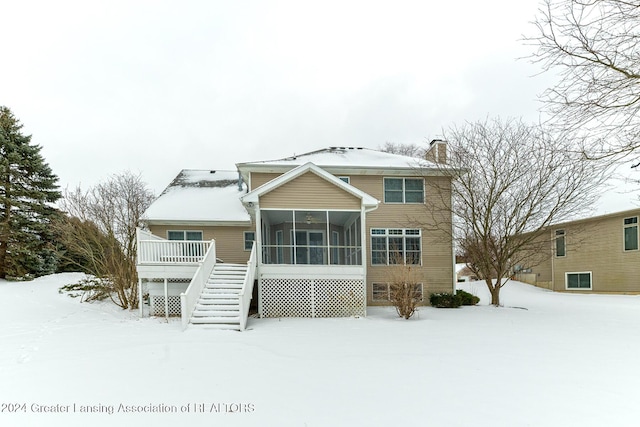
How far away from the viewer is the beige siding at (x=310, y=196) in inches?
443

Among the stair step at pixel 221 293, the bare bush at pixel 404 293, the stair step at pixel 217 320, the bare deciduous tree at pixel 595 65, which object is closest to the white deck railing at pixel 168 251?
the stair step at pixel 221 293

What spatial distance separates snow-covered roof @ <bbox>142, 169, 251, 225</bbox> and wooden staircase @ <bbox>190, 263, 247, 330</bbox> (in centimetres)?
354

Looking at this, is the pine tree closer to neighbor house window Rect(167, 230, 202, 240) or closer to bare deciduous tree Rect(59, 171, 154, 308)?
bare deciduous tree Rect(59, 171, 154, 308)

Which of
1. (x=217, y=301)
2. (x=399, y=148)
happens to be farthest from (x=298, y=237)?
(x=399, y=148)

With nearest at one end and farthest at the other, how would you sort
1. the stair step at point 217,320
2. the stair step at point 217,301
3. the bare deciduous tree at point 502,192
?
the stair step at point 217,320, the stair step at point 217,301, the bare deciduous tree at point 502,192

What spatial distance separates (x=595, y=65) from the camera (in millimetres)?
4980

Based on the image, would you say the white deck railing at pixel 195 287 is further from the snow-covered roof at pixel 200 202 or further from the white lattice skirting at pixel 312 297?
the snow-covered roof at pixel 200 202

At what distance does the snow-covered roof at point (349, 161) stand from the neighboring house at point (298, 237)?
0.17 feet

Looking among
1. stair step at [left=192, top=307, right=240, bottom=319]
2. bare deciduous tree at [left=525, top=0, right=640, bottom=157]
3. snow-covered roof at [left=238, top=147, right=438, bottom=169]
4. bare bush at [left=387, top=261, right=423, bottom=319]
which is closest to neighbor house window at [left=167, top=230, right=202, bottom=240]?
snow-covered roof at [left=238, top=147, right=438, bottom=169]

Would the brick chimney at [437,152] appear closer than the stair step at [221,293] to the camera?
No

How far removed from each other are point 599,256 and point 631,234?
2.15m

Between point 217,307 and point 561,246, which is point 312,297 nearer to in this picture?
point 217,307

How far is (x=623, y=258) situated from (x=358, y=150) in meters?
16.4

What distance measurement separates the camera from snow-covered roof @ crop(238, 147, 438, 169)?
13.9m
